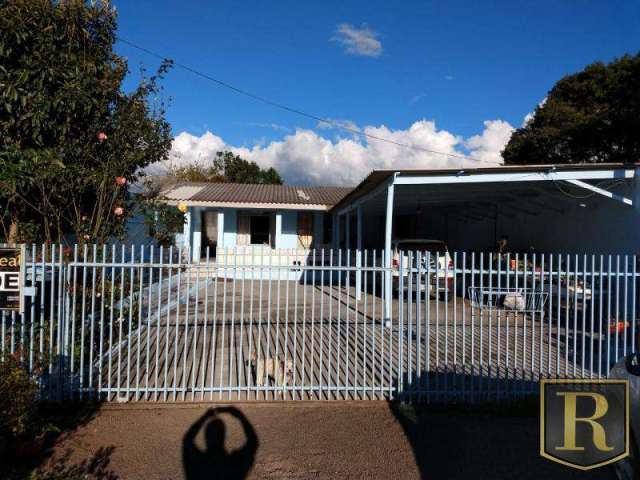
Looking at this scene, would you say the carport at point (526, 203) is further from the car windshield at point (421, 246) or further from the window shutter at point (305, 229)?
the window shutter at point (305, 229)

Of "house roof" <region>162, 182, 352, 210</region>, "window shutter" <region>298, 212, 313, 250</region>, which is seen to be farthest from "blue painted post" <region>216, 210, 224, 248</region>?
"window shutter" <region>298, 212, 313, 250</region>

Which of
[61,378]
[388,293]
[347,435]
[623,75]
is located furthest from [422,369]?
[623,75]

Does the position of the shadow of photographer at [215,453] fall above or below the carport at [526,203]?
below

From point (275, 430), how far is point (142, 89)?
14.8 feet

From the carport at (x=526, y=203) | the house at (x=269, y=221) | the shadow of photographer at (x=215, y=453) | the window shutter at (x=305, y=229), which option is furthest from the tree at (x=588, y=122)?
the shadow of photographer at (x=215, y=453)

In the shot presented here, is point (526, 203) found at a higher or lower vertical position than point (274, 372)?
higher

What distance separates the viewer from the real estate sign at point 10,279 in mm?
4883

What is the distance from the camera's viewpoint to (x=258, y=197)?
19438 millimetres

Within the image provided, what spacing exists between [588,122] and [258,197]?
14941 mm

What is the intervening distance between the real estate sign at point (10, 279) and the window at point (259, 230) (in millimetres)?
16234

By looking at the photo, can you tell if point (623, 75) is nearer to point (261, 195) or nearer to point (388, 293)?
point (261, 195)

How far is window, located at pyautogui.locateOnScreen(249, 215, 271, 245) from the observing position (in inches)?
835

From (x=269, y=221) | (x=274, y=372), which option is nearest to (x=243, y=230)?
(x=269, y=221)

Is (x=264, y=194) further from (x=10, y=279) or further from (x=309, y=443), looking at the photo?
(x=309, y=443)
